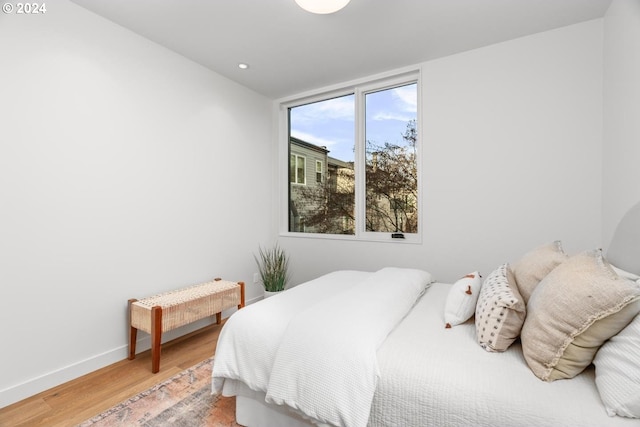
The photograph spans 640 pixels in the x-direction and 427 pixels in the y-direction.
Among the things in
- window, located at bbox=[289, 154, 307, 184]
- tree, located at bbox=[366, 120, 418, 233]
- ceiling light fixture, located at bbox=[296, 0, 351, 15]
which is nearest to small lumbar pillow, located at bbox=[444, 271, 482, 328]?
tree, located at bbox=[366, 120, 418, 233]

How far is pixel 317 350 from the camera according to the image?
127 cm

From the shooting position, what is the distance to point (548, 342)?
109 cm

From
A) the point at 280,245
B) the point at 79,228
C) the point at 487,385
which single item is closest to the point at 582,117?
the point at 487,385

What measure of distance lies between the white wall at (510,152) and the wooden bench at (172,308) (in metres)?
1.76

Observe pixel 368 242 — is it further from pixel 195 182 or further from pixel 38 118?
pixel 38 118

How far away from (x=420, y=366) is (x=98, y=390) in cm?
212

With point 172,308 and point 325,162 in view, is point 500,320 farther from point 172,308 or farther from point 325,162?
point 325,162

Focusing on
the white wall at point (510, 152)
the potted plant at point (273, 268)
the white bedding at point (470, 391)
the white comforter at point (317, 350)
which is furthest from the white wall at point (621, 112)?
the potted plant at point (273, 268)

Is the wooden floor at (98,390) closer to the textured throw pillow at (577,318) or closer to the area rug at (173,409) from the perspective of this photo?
the area rug at (173,409)

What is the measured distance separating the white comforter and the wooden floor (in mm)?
875

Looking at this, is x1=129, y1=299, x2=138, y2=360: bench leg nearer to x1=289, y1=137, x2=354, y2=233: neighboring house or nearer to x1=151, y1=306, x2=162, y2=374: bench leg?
x1=151, y1=306, x2=162, y2=374: bench leg

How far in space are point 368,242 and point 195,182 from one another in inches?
75.8

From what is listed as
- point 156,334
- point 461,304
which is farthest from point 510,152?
point 156,334

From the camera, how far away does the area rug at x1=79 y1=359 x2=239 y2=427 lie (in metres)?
1.66
